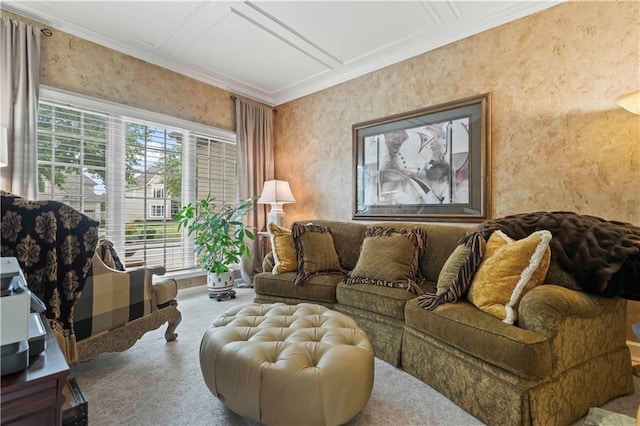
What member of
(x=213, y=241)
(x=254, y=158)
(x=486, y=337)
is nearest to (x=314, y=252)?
(x=213, y=241)

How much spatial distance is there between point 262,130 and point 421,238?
2.84m

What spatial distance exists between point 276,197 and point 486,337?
2.84 meters

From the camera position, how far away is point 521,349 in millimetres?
1308

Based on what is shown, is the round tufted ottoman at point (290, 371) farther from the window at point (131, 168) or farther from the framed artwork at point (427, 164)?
the window at point (131, 168)

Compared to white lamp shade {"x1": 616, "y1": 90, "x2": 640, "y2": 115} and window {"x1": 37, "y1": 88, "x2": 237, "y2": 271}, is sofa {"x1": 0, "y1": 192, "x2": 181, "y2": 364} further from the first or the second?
white lamp shade {"x1": 616, "y1": 90, "x2": 640, "y2": 115}

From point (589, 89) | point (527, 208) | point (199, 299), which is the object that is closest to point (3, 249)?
point (199, 299)

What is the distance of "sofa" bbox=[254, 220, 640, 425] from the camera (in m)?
1.33

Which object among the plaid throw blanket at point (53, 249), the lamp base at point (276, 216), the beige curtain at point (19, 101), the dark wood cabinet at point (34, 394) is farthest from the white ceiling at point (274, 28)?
the dark wood cabinet at point (34, 394)

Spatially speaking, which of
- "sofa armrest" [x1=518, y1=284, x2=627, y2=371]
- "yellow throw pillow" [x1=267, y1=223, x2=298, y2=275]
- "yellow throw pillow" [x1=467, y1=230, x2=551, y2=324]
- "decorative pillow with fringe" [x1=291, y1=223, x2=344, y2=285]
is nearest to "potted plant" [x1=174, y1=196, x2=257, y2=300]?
"yellow throw pillow" [x1=267, y1=223, x2=298, y2=275]

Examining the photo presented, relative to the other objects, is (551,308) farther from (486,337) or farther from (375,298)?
(375,298)

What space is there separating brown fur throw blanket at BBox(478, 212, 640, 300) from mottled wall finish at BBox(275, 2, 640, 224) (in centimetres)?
57

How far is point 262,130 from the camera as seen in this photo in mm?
4332

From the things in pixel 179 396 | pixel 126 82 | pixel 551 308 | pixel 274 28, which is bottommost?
pixel 179 396

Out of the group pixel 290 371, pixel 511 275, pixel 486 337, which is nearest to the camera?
pixel 290 371
